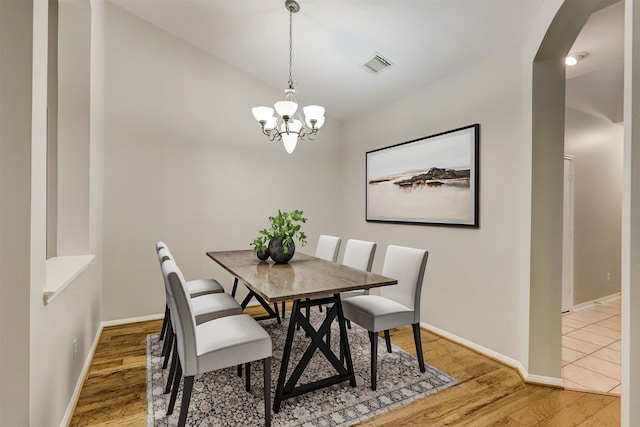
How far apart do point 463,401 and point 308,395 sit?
101 centimetres

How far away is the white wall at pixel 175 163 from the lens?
344 cm

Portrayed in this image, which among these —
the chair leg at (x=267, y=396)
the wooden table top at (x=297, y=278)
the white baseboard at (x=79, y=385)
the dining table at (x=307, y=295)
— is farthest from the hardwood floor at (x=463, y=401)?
the wooden table top at (x=297, y=278)

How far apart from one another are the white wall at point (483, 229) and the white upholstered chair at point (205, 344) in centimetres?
199

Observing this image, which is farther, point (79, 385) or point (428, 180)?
point (428, 180)

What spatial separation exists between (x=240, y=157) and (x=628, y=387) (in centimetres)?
389

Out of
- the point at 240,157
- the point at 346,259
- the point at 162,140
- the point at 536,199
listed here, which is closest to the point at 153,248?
the point at 162,140

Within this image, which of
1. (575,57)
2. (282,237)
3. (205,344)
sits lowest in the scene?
(205,344)

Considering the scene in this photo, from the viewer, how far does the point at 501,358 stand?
2.64 meters

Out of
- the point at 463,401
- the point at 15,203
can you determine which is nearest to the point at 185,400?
the point at 15,203

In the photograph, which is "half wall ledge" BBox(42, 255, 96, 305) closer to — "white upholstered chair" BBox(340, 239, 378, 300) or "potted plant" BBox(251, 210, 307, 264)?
"potted plant" BBox(251, 210, 307, 264)

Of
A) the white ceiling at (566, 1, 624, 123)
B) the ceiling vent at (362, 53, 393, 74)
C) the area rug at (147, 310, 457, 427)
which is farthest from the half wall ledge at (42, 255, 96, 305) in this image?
the white ceiling at (566, 1, 624, 123)

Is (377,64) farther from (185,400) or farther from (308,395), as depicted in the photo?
(185,400)

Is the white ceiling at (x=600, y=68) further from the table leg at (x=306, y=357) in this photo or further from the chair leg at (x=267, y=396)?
the chair leg at (x=267, y=396)

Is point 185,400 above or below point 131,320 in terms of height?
above
